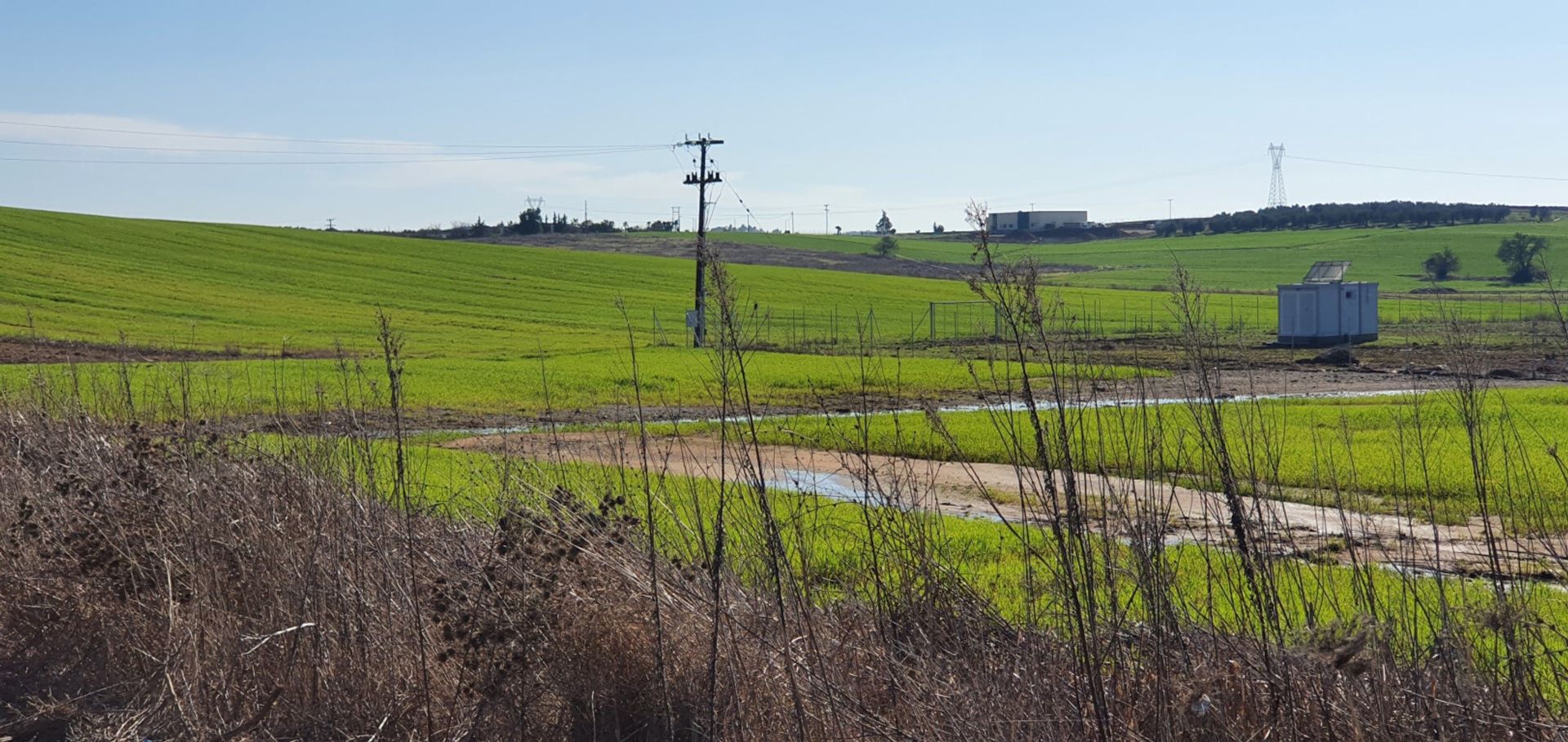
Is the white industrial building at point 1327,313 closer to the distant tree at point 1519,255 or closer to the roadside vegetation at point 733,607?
the roadside vegetation at point 733,607

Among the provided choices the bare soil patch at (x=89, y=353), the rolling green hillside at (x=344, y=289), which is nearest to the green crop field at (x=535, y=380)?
the bare soil patch at (x=89, y=353)

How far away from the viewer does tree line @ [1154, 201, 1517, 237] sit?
146 m

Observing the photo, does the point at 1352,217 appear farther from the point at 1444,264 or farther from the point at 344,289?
the point at 344,289

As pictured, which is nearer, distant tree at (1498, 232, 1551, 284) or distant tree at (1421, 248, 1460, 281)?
distant tree at (1498, 232, 1551, 284)

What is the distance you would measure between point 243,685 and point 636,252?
106 m

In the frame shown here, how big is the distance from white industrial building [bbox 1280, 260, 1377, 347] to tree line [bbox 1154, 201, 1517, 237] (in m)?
99.8

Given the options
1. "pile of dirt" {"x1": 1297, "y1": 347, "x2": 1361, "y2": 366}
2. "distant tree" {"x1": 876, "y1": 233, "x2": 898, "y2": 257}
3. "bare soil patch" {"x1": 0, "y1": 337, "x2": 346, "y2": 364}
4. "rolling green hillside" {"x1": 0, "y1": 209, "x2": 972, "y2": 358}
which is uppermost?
"distant tree" {"x1": 876, "y1": 233, "x2": 898, "y2": 257}

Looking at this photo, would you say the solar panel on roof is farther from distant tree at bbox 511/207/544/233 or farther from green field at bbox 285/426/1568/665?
distant tree at bbox 511/207/544/233

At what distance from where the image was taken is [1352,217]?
14888 centimetres

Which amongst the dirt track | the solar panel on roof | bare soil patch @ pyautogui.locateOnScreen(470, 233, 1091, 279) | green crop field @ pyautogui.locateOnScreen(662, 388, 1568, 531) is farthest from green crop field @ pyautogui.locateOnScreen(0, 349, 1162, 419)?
bare soil patch @ pyautogui.locateOnScreen(470, 233, 1091, 279)

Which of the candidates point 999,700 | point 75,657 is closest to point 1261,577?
point 999,700

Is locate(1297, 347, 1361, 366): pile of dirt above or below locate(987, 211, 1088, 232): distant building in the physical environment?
below

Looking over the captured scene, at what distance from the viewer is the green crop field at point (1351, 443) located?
13.2 metres

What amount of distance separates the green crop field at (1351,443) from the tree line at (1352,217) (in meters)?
126
